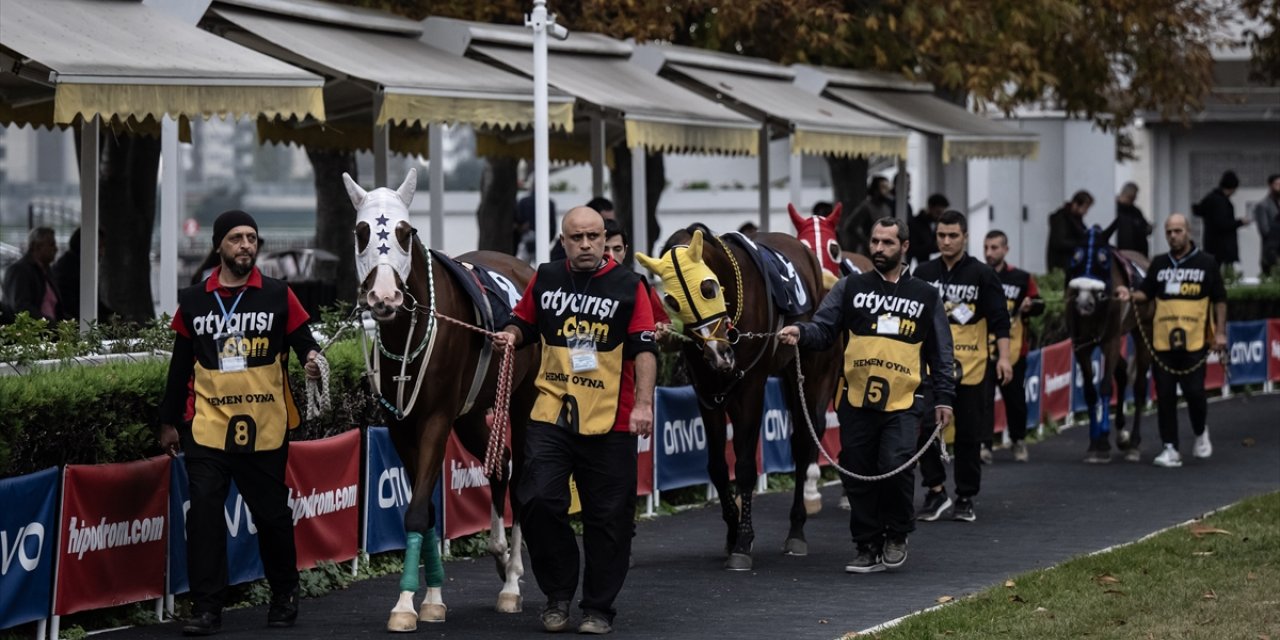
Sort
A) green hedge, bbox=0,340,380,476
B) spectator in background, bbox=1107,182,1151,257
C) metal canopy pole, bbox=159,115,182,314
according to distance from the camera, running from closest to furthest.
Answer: green hedge, bbox=0,340,380,476 < metal canopy pole, bbox=159,115,182,314 < spectator in background, bbox=1107,182,1151,257

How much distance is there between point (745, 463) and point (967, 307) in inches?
116

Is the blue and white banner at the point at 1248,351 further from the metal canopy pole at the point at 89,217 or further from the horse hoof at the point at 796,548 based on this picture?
the metal canopy pole at the point at 89,217

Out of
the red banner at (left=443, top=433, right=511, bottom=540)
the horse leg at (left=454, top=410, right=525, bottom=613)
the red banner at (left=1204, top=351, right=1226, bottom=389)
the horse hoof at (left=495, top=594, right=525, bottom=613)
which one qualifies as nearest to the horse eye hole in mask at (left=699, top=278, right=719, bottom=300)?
the horse leg at (left=454, top=410, right=525, bottom=613)

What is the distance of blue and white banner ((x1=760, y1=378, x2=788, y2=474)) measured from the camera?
15328 mm

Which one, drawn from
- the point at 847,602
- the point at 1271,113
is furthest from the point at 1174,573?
the point at 1271,113

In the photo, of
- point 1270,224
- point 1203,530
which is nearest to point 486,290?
point 1203,530

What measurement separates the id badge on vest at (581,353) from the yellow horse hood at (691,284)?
65.0 inches

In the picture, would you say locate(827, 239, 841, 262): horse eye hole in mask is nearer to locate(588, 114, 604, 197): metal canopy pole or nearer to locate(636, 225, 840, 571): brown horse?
locate(636, 225, 840, 571): brown horse

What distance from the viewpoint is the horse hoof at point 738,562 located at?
11.4 metres

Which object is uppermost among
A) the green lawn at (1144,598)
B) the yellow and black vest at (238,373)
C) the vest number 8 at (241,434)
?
the yellow and black vest at (238,373)

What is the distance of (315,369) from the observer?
372 inches

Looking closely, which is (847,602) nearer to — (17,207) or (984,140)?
(984,140)

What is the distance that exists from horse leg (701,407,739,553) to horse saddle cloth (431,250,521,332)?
154 cm

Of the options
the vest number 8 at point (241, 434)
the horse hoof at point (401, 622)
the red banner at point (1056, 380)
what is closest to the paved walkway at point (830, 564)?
the horse hoof at point (401, 622)
